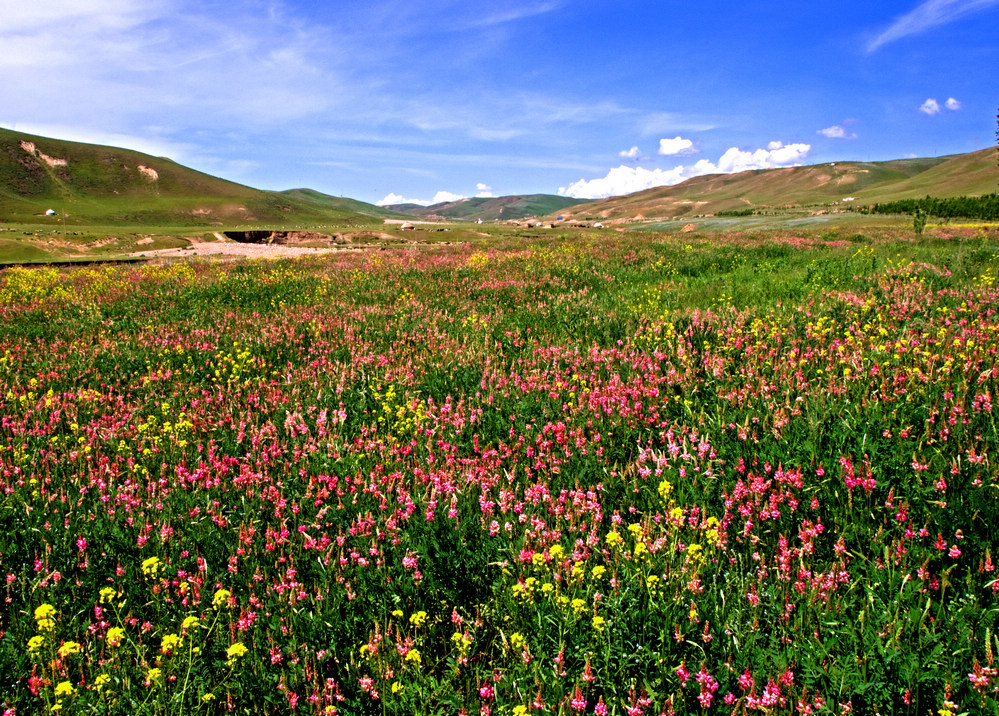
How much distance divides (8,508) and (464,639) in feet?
12.1

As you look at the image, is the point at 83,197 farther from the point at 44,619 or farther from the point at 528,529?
the point at 528,529

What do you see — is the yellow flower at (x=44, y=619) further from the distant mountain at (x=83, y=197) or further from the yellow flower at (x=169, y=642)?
the distant mountain at (x=83, y=197)

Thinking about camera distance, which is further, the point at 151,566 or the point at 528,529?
the point at 528,529

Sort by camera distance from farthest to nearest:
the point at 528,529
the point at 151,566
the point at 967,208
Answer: the point at 967,208 → the point at 528,529 → the point at 151,566

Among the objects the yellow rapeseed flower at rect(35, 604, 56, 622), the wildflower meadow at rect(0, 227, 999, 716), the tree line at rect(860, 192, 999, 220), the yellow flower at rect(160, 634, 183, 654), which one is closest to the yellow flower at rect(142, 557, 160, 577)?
the wildflower meadow at rect(0, 227, 999, 716)

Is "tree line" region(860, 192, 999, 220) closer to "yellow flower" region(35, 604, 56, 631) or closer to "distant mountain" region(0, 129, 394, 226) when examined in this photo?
"yellow flower" region(35, 604, 56, 631)

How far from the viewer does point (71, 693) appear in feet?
7.23

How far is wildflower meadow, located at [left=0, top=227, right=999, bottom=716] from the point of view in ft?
7.43

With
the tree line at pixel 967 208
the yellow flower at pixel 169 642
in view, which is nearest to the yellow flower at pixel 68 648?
the yellow flower at pixel 169 642

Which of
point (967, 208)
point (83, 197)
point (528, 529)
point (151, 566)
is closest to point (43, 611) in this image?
point (151, 566)

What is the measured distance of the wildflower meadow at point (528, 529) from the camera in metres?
2.26

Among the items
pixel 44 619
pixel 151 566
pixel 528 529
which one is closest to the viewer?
pixel 44 619

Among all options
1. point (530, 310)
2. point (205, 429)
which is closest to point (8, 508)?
point (205, 429)

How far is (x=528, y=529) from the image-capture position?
10.6 ft
